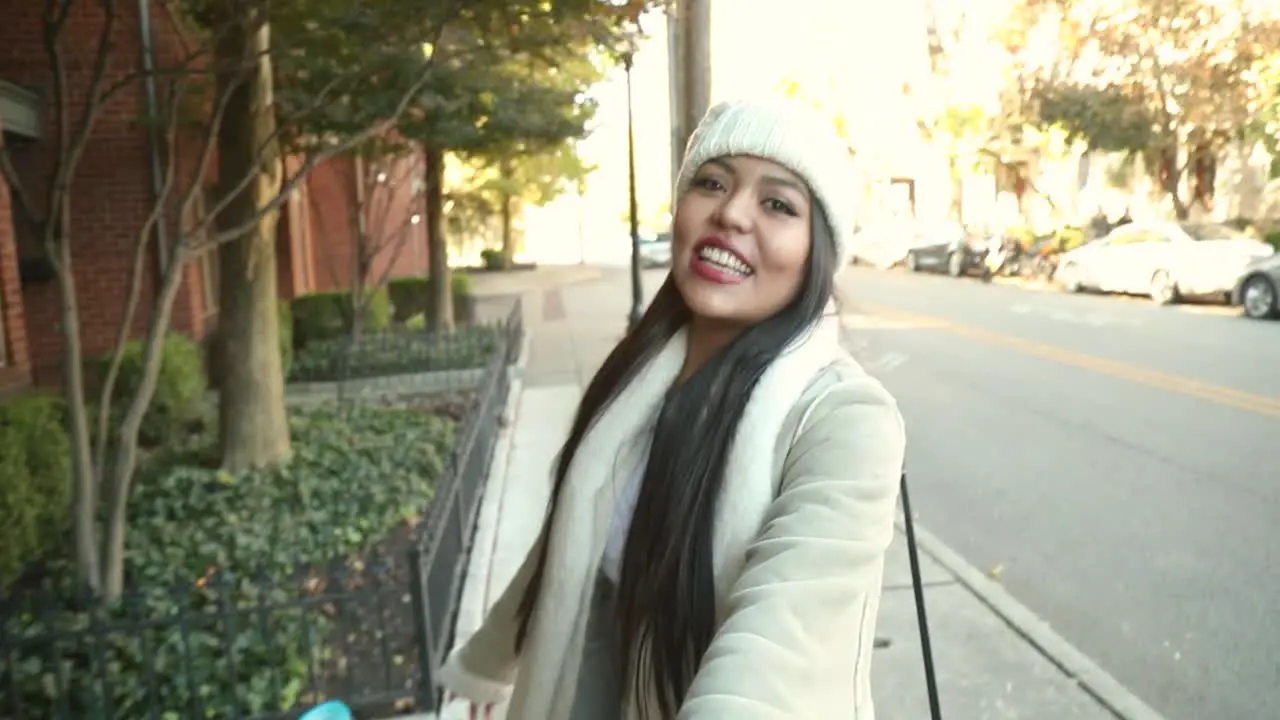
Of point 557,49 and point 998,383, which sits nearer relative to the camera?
point 557,49

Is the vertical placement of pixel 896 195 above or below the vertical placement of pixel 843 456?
above

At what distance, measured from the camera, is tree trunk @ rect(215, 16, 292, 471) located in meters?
6.59

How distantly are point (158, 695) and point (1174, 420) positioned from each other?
813 centimetres

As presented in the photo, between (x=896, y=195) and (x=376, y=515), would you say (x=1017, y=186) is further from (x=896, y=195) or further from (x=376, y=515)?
(x=376, y=515)

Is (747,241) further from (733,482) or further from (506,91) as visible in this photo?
(506,91)

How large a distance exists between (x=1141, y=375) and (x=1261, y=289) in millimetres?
5903

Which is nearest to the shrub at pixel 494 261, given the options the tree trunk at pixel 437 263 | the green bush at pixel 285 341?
the tree trunk at pixel 437 263

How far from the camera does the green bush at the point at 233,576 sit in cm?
370

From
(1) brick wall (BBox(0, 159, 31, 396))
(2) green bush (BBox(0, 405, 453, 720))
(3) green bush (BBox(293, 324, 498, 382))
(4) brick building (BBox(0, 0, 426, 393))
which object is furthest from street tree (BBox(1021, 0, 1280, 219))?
(1) brick wall (BBox(0, 159, 31, 396))

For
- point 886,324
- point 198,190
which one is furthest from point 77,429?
point 886,324

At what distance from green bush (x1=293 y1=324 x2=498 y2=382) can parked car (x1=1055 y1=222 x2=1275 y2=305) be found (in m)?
12.0

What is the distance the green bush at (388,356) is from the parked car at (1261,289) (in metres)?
11.2

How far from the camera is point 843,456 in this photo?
4.66ft

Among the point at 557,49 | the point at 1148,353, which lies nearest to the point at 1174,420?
the point at 1148,353
